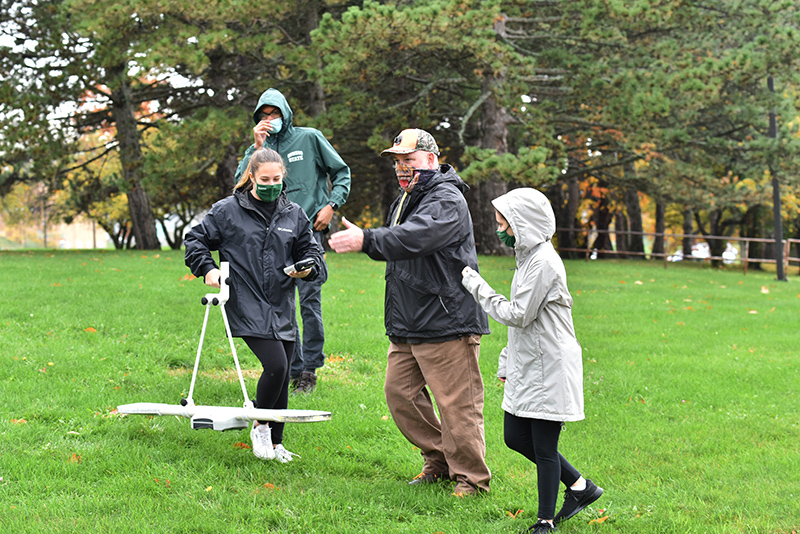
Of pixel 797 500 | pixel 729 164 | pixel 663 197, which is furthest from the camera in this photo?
pixel 663 197

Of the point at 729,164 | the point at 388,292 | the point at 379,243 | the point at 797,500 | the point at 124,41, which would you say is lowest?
the point at 797,500

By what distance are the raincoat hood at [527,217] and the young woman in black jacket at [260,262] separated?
1349mm

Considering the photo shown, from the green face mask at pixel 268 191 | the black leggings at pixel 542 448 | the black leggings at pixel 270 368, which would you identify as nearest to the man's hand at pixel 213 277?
the black leggings at pixel 270 368

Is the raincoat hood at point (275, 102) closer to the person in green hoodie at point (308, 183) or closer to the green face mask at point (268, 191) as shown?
the person in green hoodie at point (308, 183)

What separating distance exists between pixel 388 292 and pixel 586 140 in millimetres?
21728

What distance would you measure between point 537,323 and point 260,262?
1.84m

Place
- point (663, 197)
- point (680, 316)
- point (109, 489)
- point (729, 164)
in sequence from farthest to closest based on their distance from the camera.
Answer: point (663, 197) < point (729, 164) < point (680, 316) < point (109, 489)

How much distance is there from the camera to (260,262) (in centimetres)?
470

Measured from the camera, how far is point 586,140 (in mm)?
24844

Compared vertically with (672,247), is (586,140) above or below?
above

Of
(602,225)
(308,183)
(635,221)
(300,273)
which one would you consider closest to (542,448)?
(300,273)

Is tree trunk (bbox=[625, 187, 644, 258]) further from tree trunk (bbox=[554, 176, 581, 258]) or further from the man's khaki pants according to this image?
the man's khaki pants

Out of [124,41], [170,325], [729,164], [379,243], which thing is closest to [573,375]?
[379,243]

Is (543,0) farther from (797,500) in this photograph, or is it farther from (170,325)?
(797,500)
